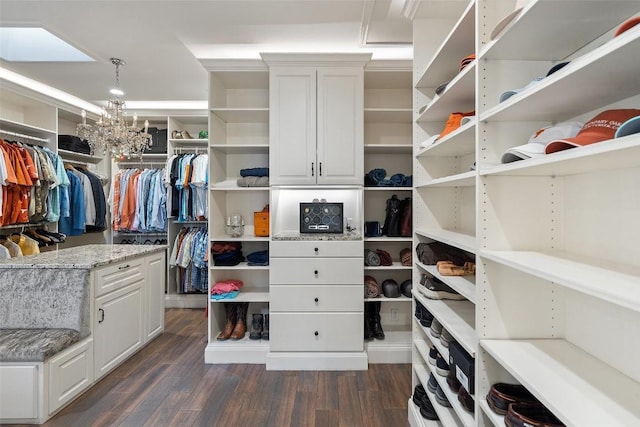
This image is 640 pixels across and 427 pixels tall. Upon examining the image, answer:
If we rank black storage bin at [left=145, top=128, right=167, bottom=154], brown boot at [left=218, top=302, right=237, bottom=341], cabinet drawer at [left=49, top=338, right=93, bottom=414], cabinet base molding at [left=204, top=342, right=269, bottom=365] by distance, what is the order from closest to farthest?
cabinet drawer at [left=49, top=338, right=93, bottom=414] < cabinet base molding at [left=204, top=342, right=269, bottom=365] < brown boot at [left=218, top=302, right=237, bottom=341] < black storage bin at [left=145, top=128, right=167, bottom=154]

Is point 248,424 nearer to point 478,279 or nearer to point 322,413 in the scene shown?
point 322,413

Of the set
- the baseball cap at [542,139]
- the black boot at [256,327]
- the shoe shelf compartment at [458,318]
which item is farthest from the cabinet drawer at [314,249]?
the baseball cap at [542,139]

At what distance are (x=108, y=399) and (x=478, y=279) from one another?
7.98 feet

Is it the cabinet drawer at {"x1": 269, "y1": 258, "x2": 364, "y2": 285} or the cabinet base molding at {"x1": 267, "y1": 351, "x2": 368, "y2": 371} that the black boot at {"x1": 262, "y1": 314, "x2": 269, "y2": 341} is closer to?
the cabinet base molding at {"x1": 267, "y1": 351, "x2": 368, "y2": 371}

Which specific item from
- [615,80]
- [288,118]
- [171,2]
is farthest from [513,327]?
[171,2]

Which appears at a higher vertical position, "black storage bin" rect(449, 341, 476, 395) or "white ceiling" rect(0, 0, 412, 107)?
"white ceiling" rect(0, 0, 412, 107)

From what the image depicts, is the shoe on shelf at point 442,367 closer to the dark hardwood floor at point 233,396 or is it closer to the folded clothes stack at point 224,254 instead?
the dark hardwood floor at point 233,396

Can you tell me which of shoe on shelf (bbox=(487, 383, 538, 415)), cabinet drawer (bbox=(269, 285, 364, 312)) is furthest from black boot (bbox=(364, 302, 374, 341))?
shoe on shelf (bbox=(487, 383, 538, 415))

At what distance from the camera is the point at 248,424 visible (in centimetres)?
186

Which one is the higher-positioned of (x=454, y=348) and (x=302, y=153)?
(x=302, y=153)

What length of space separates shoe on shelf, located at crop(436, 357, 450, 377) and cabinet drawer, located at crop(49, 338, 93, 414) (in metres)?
2.23

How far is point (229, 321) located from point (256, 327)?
0.26 meters

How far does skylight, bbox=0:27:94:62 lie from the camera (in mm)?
2473

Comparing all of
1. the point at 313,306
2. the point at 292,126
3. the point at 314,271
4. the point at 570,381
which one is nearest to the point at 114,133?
the point at 292,126
